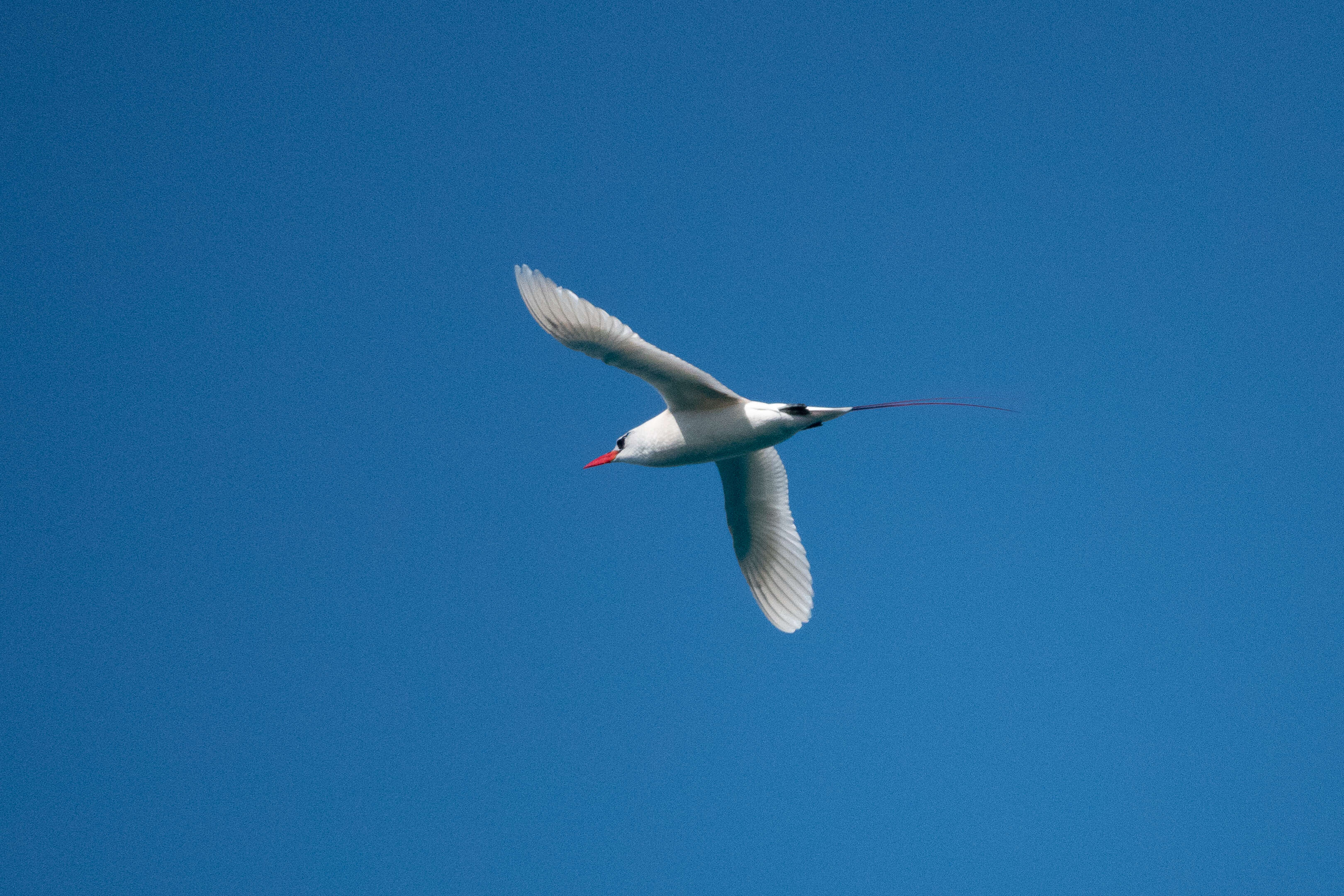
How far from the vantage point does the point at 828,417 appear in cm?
1080

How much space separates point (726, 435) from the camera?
447 inches

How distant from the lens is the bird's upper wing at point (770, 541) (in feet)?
43.4

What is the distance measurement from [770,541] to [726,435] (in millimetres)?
2462

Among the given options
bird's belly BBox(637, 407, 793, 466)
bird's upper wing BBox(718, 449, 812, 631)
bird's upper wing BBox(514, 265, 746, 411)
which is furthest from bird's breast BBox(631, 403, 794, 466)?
bird's upper wing BBox(718, 449, 812, 631)

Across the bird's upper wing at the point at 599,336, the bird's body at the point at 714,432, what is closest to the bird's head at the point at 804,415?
the bird's body at the point at 714,432

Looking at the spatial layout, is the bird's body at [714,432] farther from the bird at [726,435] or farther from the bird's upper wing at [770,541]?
the bird's upper wing at [770,541]

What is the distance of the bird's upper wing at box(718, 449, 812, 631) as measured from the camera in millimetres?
13227

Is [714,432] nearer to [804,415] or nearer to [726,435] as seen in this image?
[726,435]

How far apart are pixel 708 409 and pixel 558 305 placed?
2.18m

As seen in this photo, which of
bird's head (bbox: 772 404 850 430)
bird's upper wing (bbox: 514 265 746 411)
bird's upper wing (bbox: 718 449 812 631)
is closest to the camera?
bird's upper wing (bbox: 514 265 746 411)

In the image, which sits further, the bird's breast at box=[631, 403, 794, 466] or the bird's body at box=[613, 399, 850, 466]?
the bird's breast at box=[631, 403, 794, 466]

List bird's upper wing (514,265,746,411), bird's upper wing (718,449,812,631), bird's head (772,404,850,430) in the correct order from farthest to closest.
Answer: bird's upper wing (718,449,812,631) < bird's head (772,404,850,430) < bird's upper wing (514,265,746,411)

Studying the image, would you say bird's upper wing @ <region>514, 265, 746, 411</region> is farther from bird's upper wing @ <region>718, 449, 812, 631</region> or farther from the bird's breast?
bird's upper wing @ <region>718, 449, 812, 631</region>

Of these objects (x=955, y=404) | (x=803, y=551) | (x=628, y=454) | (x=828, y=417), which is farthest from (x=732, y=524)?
(x=955, y=404)
